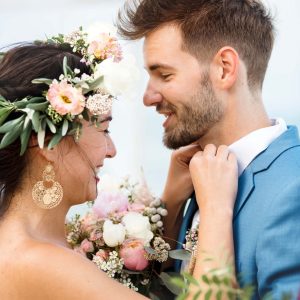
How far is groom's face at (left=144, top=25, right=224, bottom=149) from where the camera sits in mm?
2604

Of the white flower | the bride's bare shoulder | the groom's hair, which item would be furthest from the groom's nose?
the bride's bare shoulder

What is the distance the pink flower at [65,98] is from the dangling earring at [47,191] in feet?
0.63

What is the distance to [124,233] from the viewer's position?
2621 millimetres

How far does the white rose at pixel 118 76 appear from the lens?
228 cm

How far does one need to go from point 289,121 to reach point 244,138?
2.10m

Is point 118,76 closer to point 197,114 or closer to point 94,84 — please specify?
point 94,84

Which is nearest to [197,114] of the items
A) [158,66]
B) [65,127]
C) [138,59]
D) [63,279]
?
[158,66]

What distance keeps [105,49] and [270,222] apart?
724 millimetres

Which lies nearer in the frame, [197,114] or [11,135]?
[11,135]

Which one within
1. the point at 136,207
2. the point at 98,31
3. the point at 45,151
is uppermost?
the point at 98,31

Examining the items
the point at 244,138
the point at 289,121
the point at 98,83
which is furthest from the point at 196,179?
the point at 289,121

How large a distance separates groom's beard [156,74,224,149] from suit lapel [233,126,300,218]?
261 mm

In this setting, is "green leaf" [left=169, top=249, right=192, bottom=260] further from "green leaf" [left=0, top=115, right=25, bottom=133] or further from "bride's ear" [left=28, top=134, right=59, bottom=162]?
"green leaf" [left=0, top=115, right=25, bottom=133]

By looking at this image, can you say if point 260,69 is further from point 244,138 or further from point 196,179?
point 196,179
